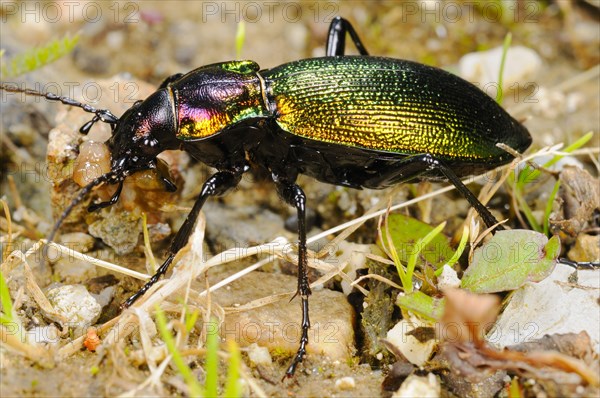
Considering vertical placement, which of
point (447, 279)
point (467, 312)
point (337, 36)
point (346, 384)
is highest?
point (337, 36)

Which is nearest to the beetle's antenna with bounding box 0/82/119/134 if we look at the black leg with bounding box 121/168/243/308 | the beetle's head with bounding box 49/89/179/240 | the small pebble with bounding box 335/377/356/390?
the beetle's head with bounding box 49/89/179/240

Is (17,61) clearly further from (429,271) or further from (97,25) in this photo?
(429,271)

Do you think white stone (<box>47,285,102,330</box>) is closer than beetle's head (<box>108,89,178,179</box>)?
Yes

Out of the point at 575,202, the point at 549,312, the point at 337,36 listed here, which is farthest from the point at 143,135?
the point at 575,202

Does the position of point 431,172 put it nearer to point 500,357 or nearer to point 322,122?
point 322,122

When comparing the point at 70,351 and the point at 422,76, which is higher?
the point at 422,76

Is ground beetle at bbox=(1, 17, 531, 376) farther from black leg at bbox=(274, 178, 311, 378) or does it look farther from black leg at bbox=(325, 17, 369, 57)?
black leg at bbox=(325, 17, 369, 57)

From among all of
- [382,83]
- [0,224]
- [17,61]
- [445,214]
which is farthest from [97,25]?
[445,214]
